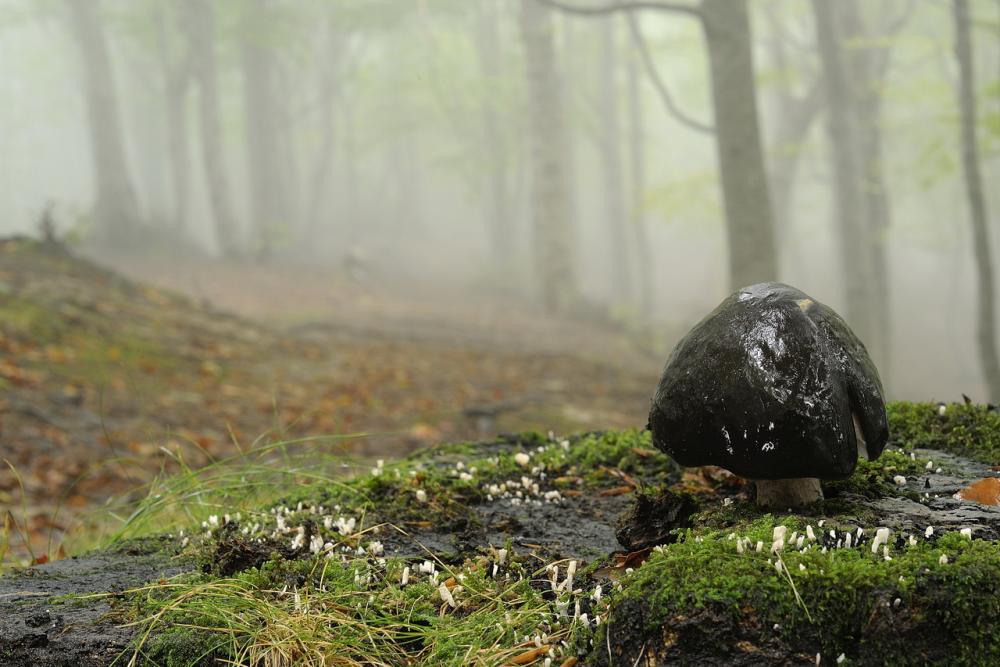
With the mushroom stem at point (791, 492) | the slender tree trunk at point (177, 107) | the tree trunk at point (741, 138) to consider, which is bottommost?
the mushroom stem at point (791, 492)

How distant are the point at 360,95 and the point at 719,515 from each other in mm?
46757

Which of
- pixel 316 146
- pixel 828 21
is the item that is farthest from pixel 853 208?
pixel 316 146

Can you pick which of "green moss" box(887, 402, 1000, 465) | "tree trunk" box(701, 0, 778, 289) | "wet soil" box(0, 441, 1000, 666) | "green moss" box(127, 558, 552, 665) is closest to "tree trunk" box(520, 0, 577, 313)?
"tree trunk" box(701, 0, 778, 289)

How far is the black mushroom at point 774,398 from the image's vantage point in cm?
255

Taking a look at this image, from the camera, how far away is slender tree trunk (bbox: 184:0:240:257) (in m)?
26.9

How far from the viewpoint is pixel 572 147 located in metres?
39.0

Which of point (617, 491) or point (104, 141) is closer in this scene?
point (617, 491)

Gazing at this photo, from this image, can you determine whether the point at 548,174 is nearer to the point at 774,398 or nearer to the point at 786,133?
the point at 786,133

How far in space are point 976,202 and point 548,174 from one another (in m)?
12.1

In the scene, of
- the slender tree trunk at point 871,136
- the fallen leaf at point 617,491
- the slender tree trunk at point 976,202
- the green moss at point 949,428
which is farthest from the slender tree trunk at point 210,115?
the green moss at point 949,428

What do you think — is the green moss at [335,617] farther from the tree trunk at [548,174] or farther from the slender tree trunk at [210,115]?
the slender tree trunk at [210,115]

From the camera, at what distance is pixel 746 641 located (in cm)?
209

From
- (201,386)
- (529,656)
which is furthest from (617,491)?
(201,386)

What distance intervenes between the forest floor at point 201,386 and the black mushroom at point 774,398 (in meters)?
2.24
